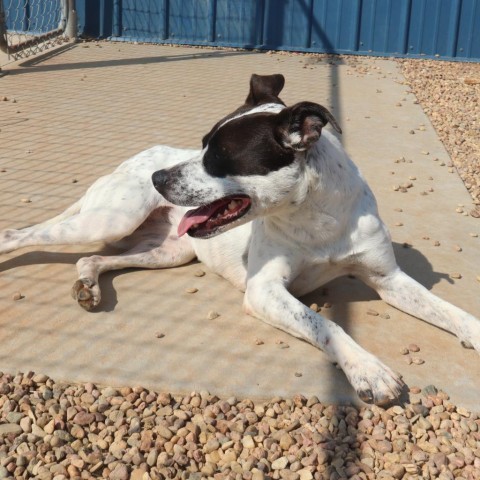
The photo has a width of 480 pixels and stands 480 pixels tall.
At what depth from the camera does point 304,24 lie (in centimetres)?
1210

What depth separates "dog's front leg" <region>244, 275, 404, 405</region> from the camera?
2867mm

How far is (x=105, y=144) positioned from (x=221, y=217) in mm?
3341

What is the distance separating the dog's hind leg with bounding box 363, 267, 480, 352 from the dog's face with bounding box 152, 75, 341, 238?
81cm

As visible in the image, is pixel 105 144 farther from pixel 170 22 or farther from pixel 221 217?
pixel 170 22

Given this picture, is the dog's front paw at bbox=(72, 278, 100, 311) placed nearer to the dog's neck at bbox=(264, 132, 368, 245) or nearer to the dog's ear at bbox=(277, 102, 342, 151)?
the dog's neck at bbox=(264, 132, 368, 245)

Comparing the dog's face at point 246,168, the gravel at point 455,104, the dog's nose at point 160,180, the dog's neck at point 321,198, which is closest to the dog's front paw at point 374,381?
the dog's neck at point 321,198

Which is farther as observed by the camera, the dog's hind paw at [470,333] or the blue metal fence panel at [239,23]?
the blue metal fence panel at [239,23]

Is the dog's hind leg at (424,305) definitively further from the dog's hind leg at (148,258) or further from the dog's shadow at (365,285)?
the dog's hind leg at (148,258)

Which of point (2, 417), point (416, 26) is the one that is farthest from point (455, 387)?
point (416, 26)

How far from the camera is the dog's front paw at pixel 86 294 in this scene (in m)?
3.53

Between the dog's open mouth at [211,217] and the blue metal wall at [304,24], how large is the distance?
951 cm

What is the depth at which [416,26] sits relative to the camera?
11.8 m

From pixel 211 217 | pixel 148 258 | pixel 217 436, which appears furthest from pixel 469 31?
pixel 217 436

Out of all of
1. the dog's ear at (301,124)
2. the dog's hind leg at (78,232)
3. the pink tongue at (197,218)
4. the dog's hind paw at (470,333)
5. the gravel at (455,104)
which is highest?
the dog's ear at (301,124)
